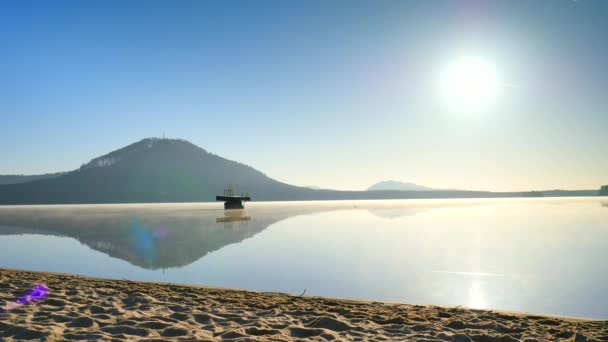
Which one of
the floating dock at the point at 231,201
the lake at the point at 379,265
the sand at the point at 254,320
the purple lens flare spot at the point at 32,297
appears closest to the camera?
the sand at the point at 254,320

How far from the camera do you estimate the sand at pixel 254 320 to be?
283 inches

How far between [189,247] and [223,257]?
13.6 feet

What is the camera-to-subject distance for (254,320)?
26.8 ft

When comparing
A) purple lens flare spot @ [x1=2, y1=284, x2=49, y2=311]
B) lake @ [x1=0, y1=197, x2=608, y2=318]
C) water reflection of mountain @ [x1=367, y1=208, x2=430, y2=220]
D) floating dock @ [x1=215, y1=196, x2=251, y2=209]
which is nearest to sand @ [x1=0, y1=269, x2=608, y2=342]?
purple lens flare spot @ [x1=2, y1=284, x2=49, y2=311]

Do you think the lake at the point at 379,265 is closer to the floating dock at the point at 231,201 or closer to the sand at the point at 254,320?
the sand at the point at 254,320

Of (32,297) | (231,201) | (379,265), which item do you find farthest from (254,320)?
(231,201)

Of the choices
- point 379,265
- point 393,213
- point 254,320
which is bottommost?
point 379,265

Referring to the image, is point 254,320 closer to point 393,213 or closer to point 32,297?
point 32,297

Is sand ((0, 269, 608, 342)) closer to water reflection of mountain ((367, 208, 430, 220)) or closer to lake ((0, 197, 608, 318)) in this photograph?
lake ((0, 197, 608, 318))

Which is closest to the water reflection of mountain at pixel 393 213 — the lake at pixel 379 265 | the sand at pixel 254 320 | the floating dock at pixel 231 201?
the lake at pixel 379 265

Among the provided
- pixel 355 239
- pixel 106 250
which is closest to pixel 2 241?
pixel 106 250

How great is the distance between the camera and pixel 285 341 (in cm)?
682

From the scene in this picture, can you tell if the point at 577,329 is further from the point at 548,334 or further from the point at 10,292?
the point at 10,292

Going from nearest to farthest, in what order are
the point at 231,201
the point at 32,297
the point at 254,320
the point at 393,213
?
the point at 254,320 → the point at 32,297 → the point at 393,213 → the point at 231,201
